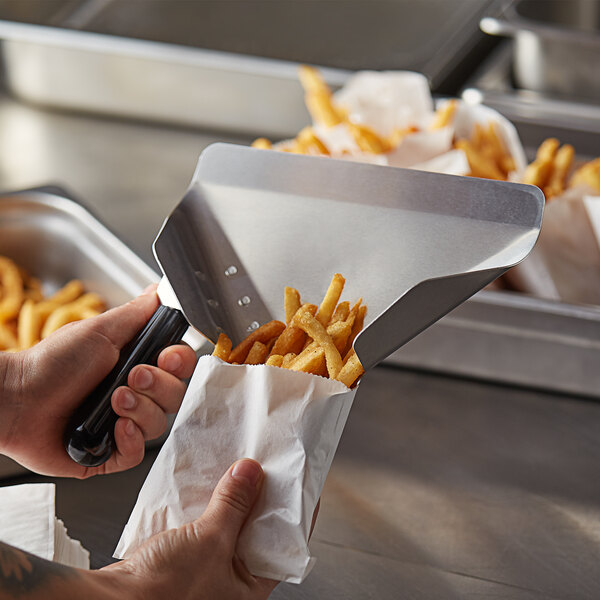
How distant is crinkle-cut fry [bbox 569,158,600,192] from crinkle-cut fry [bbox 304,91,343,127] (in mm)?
411

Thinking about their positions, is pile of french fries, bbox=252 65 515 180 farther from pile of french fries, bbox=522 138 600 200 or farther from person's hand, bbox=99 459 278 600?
person's hand, bbox=99 459 278 600

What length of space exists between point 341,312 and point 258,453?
160mm

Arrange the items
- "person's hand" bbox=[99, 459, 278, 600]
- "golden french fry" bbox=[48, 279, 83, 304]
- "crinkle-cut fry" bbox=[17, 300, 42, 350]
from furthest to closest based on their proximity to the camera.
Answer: "golden french fry" bbox=[48, 279, 83, 304] → "crinkle-cut fry" bbox=[17, 300, 42, 350] → "person's hand" bbox=[99, 459, 278, 600]

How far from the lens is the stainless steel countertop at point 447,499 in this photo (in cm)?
102

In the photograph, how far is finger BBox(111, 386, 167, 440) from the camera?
34.8 inches

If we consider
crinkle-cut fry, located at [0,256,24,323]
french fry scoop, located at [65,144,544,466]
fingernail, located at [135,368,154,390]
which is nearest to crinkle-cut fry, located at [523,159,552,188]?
french fry scoop, located at [65,144,544,466]

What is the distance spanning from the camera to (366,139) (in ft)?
4.60

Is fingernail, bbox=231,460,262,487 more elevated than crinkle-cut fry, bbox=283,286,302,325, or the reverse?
crinkle-cut fry, bbox=283,286,302,325

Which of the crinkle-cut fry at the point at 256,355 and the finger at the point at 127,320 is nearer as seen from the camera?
the crinkle-cut fry at the point at 256,355

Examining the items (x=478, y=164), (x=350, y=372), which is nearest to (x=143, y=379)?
(x=350, y=372)

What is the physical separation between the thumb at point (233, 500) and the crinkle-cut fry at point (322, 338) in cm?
11

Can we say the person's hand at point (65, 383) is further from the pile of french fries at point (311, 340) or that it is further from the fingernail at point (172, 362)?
the pile of french fries at point (311, 340)

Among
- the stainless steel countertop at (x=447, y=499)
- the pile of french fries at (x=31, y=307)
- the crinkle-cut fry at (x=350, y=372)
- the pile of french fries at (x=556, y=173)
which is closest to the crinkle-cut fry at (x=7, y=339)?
the pile of french fries at (x=31, y=307)

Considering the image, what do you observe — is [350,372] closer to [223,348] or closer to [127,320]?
[223,348]
